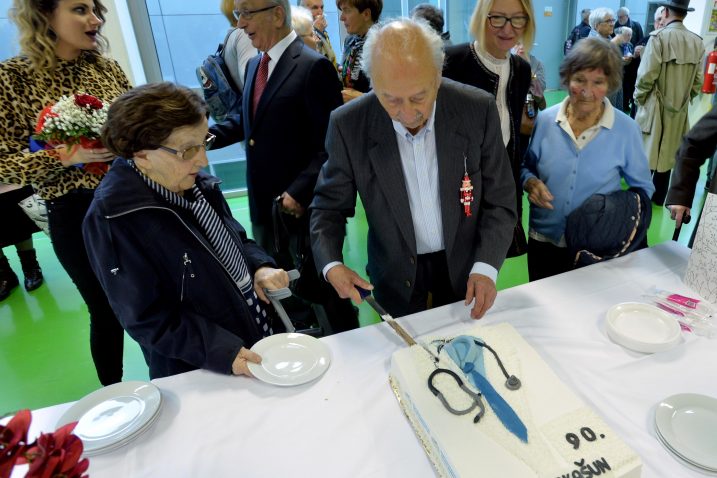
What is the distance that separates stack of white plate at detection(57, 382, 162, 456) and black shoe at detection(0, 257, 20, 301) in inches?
120

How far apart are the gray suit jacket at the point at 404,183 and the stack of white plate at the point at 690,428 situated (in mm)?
616

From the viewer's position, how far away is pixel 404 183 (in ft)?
5.08

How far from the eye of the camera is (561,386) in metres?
1.01

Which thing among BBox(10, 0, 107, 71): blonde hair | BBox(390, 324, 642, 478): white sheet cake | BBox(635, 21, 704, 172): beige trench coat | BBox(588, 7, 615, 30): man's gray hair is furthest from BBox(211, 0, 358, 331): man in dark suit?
BBox(588, 7, 615, 30): man's gray hair

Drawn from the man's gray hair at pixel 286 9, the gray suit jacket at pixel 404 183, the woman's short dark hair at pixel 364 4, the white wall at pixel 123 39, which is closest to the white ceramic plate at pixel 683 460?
the gray suit jacket at pixel 404 183

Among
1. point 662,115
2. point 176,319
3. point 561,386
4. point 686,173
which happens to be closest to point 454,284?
point 561,386

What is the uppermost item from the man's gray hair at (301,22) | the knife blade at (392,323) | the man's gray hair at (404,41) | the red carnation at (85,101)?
the man's gray hair at (301,22)

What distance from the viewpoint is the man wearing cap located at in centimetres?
389

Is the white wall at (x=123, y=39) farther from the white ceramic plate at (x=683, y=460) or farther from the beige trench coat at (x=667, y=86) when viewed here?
the beige trench coat at (x=667, y=86)

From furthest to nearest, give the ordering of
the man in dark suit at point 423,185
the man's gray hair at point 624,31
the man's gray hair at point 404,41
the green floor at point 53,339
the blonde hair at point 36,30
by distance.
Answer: the man's gray hair at point 624,31, the green floor at point 53,339, the blonde hair at point 36,30, the man in dark suit at point 423,185, the man's gray hair at point 404,41

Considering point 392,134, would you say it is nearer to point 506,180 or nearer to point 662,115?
point 506,180

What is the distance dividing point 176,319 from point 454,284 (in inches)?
38.3

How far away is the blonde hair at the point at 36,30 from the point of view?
173cm

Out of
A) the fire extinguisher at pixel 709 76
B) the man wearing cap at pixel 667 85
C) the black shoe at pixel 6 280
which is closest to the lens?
the black shoe at pixel 6 280
